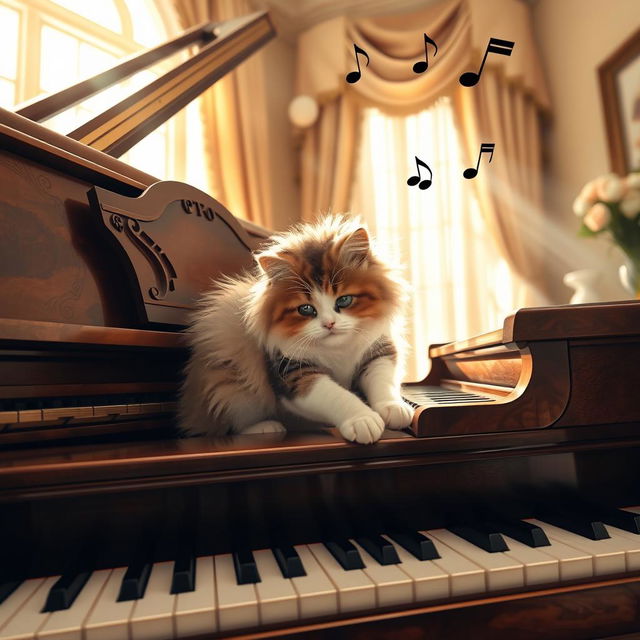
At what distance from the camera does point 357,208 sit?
4812mm

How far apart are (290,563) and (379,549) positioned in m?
0.17

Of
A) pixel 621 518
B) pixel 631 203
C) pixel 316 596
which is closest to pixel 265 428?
pixel 316 596

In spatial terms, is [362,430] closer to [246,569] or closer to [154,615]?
[246,569]

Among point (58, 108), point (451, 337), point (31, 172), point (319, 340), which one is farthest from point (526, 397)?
point (451, 337)

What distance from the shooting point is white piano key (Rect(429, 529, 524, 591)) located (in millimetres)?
829

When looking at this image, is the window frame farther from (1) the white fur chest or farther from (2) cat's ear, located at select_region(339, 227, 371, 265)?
(1) the white fur chest

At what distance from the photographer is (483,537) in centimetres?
94

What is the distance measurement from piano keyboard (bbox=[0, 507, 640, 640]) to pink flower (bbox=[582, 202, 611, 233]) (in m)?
2.62

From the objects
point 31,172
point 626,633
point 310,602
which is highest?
point 31,172

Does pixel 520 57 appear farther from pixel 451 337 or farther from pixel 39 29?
pixel 39 29

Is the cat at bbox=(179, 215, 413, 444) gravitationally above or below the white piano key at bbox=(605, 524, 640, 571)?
above

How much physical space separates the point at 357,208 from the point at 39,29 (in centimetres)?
289

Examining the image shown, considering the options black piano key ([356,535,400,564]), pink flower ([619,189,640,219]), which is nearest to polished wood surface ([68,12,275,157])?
black piano key ([356,535,400,564])

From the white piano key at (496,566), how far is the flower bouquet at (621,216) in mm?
2688
